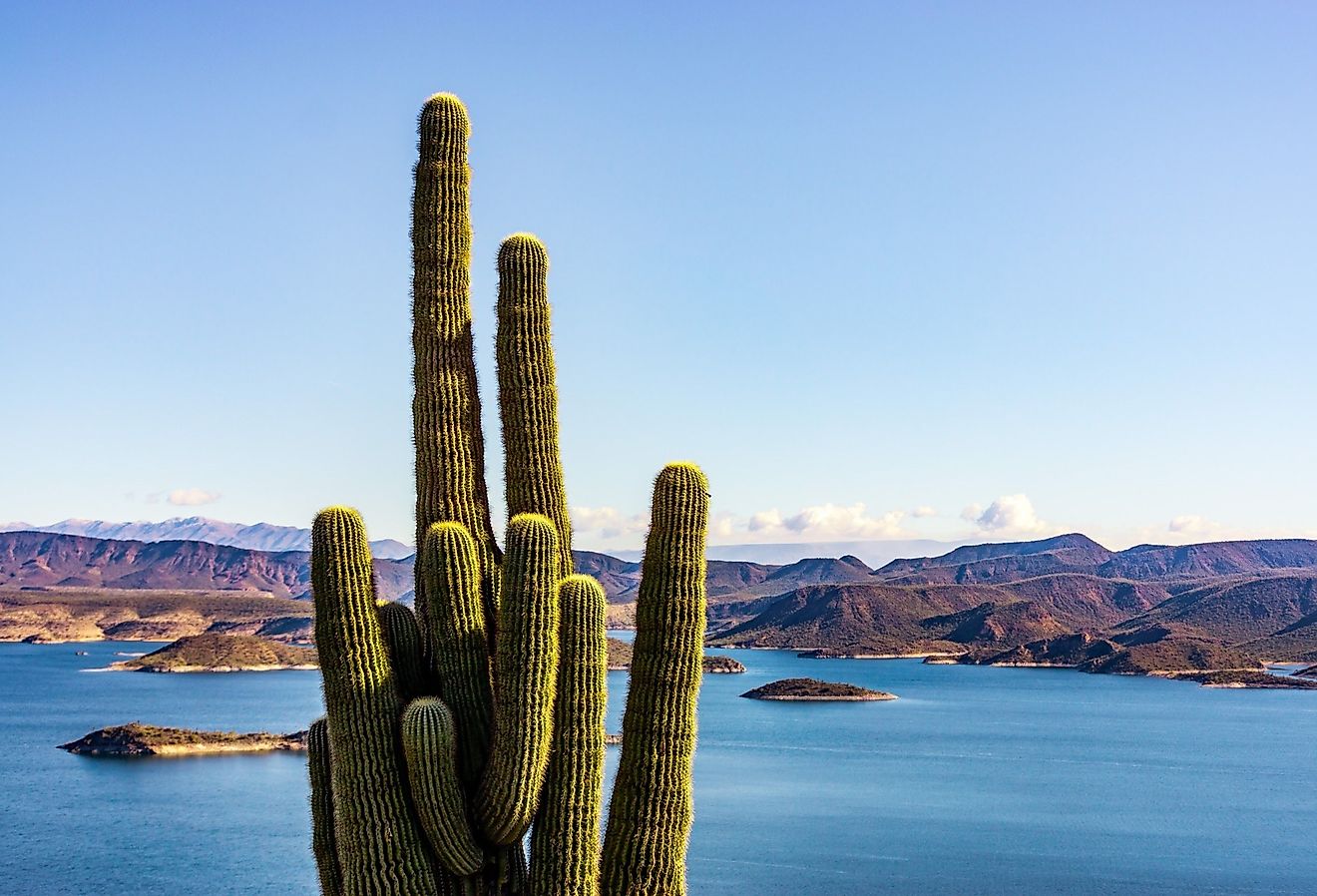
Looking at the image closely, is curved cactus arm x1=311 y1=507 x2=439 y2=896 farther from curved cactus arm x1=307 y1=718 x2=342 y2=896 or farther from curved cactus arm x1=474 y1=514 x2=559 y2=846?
curved cactus arm x1=307 y1=718 x2=342 y2=896

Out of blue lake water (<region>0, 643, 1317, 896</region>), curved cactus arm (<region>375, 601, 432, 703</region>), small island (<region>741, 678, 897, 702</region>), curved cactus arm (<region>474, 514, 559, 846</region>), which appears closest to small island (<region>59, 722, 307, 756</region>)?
blue lake water (<region>0, 643, 1317, 896</region>)

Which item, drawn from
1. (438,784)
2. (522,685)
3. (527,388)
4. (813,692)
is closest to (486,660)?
(522,685)

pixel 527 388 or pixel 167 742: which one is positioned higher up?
pixel 527 388

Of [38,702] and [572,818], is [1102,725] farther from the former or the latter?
[572,818]

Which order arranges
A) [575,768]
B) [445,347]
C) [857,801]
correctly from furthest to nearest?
[857,801], [445,347], [575,768]

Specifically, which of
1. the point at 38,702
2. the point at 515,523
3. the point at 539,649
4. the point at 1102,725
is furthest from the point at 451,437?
the point at 38,702

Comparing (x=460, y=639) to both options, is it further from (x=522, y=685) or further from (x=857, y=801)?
(x=857, y=801)

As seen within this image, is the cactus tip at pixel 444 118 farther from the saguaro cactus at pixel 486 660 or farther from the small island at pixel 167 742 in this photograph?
the small island at pixel 167 742
